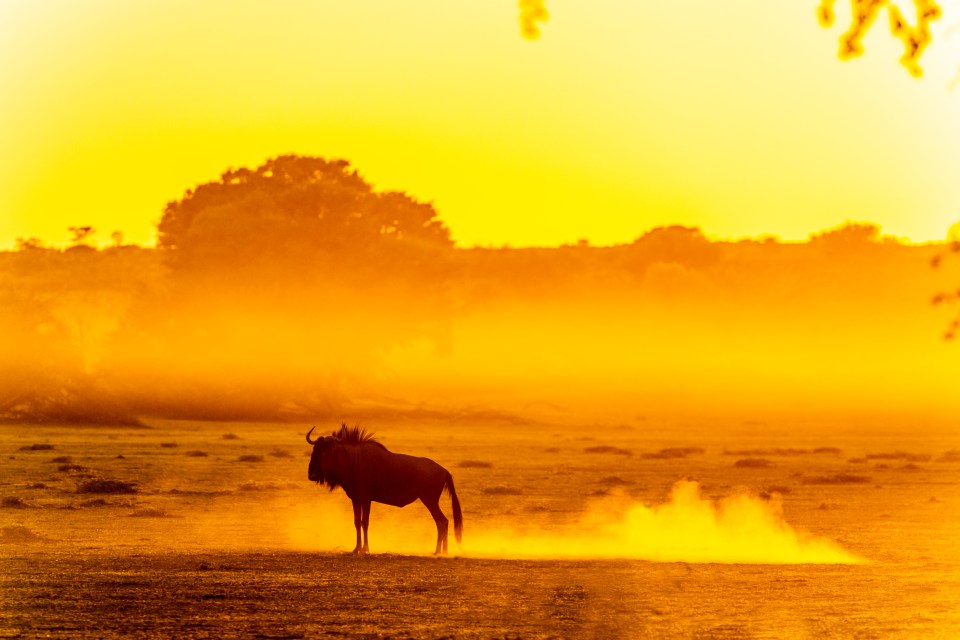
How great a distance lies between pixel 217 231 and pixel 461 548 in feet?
170

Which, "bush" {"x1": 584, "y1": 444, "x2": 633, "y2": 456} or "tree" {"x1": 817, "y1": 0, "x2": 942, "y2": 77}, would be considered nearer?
"tree" {"x1": 817, "y1": 0, "x2": 942, "y2": 77}

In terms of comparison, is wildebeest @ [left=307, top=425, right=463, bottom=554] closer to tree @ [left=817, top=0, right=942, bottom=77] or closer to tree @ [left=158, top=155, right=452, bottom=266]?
tree @ [left=817, top=0, right=942, bottom=77]

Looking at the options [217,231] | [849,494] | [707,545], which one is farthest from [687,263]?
[707,545]

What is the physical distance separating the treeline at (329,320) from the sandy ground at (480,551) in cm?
1963

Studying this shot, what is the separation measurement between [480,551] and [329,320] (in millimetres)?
50883

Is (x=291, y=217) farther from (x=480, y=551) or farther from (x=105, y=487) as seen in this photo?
(x=480, y=551)

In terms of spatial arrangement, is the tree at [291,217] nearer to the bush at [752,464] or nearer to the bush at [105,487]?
the bush at [752,464]

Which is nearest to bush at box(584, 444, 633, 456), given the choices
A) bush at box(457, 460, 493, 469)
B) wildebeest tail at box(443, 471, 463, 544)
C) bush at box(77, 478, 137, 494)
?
bush at box(457, 460, 493, 469)

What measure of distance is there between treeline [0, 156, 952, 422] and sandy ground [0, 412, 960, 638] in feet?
64.4

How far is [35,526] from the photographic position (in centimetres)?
2492

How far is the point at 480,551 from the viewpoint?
2220 cm

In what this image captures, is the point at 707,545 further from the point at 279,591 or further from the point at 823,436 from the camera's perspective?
the point at 823,436

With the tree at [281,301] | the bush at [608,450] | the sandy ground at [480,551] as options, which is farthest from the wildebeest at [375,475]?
the tree at [281,301]

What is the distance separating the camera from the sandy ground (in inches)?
592
